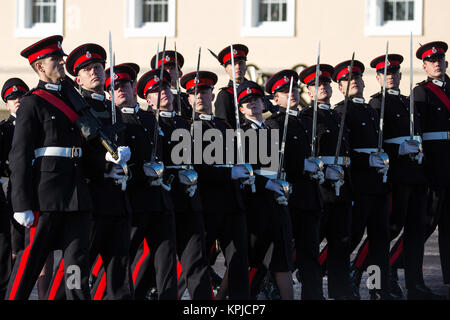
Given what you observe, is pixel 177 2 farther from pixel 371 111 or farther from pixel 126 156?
pixel 126 156

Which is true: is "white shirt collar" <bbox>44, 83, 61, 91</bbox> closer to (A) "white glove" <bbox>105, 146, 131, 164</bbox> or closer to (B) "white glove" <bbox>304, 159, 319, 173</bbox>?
(A) "white glove" <bbox>105, 146, 131, 164</bbox>

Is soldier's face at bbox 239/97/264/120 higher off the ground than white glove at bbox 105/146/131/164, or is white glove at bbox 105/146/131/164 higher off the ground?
soldier's face at bbox 239/97/264/120

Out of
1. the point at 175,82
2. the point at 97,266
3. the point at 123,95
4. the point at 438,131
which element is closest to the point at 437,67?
the point at 438,131

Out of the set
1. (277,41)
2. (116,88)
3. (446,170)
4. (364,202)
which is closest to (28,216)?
(116,88)

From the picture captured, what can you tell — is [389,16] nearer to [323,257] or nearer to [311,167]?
[323,257]

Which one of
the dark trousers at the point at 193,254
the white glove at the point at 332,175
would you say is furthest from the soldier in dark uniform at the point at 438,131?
the dark trousers at the point at 193,254

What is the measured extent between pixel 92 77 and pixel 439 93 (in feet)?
12.2

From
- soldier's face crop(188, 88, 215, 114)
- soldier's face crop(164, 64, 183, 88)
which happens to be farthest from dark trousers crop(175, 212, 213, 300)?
soldier's face crop(164, 64, 183, 88)

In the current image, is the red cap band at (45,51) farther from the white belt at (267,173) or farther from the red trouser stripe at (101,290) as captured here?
the white belt at (267,173)

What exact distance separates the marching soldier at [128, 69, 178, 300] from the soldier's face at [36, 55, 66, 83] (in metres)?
0.83

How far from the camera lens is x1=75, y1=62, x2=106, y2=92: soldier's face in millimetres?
8414

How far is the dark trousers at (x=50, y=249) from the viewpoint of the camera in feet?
25.7

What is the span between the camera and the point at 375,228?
10.3 m

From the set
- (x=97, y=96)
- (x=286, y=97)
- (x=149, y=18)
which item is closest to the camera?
(x=97, y=96)
